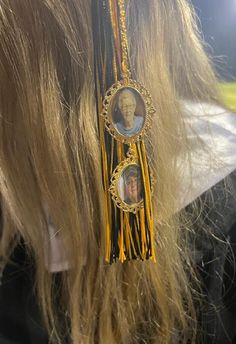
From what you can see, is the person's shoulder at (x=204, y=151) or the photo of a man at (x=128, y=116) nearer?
the photo of a man at (x=128, y=116)

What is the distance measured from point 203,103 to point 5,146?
336 millimetres

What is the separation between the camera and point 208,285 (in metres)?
0.86

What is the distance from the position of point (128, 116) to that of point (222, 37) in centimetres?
53

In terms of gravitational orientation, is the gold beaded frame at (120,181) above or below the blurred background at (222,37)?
below

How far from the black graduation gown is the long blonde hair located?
25mm

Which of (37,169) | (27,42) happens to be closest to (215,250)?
(37,169)

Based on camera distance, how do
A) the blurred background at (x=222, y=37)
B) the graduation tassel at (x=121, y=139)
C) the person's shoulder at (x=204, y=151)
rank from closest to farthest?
the graduation tassel at (x=121, y=139) < the person's shoulder at (x=204, y=151) < the blurred background at (x=222, y=37)

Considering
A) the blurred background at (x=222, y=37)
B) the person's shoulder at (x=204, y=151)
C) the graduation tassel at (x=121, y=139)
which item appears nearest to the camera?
the graduation tassel at (x=121, y=139)

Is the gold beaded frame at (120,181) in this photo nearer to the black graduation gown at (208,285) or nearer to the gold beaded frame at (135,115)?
the gold beaded frame at (135,115)

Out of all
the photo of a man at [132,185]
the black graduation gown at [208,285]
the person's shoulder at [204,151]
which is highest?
the person's shoulder at [204,151]

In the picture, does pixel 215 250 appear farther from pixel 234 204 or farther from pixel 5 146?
pixel 5 146

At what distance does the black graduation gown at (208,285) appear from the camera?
0.85 metres

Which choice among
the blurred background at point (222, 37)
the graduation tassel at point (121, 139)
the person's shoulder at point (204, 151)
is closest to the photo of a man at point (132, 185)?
the graduation tassel at point (121, 139)

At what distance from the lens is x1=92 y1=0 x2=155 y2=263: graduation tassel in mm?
714
